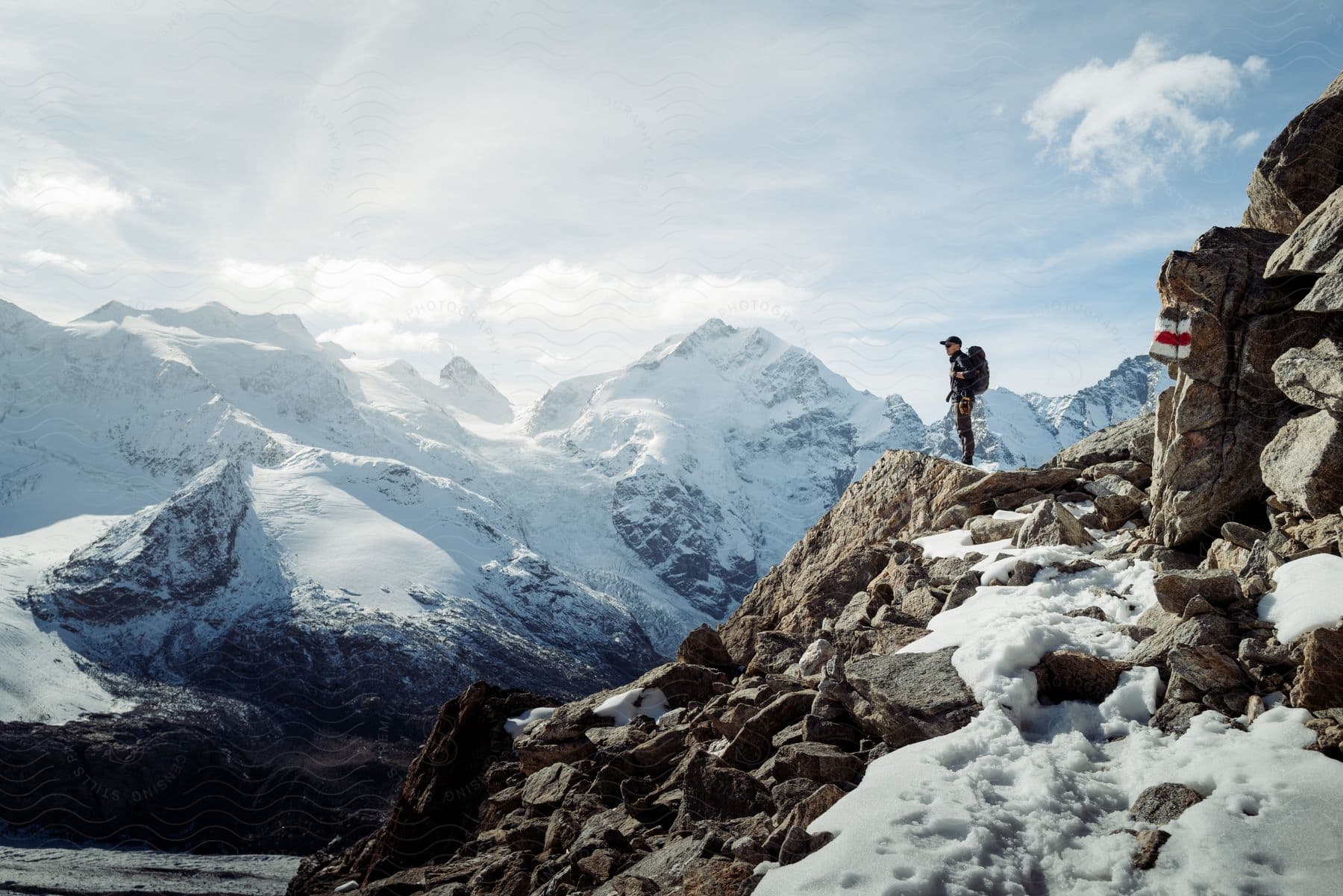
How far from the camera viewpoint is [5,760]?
148 metres

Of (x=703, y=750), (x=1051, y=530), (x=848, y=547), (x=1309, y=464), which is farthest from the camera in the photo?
(x=848, y=547)

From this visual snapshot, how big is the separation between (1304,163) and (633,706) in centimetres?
1508

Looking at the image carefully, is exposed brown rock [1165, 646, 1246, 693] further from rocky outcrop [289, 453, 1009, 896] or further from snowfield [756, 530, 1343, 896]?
rocky outcrop [289, 453, 1009, 896]

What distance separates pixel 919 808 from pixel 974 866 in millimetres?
926

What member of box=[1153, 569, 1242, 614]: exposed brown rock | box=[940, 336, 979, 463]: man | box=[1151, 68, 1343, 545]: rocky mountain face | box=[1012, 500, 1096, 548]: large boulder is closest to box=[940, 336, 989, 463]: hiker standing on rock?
box=[940, 336, 979, 463]: man

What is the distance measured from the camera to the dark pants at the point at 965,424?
20.8 metres

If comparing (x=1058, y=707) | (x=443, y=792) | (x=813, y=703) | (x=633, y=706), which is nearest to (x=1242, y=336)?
(x=1058, y=707)

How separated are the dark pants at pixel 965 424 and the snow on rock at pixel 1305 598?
965 cm

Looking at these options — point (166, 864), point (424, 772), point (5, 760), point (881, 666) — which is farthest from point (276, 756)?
point (881, 666)

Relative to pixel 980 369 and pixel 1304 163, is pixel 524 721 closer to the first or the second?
pixel 980 369

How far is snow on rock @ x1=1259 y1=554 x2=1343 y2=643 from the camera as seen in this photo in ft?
29.7

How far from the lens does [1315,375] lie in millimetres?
10570

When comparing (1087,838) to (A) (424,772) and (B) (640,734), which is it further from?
(A) (424,772)

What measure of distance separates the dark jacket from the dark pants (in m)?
0.19
